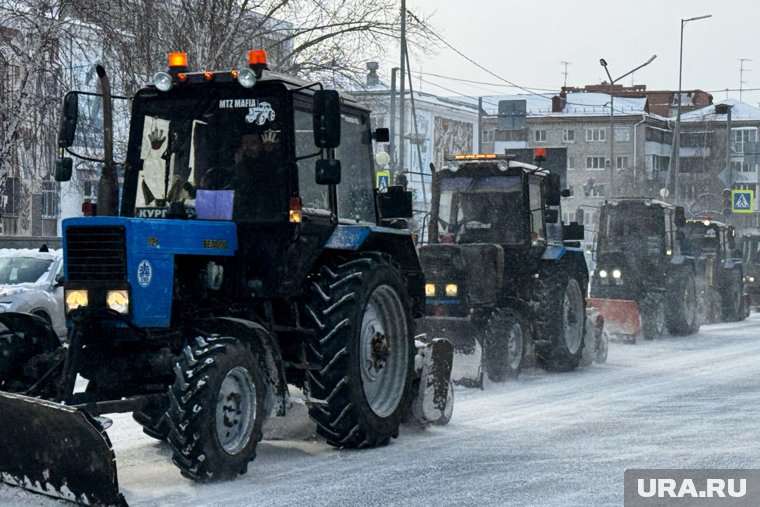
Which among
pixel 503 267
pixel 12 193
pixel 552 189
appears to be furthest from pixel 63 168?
pixel 12 193

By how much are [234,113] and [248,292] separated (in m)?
1.28

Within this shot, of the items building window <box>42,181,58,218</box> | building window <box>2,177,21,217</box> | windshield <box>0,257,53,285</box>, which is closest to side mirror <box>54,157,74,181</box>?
windshield <box>0,257,53,285</box>

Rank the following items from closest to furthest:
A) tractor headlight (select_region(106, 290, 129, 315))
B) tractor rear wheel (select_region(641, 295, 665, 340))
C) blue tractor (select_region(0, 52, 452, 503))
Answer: blue tractor (select_region(0, 52, 452, 503))
tractor headlight (select_region(106, 290, 129, 315))
tractor rear wheel (select_region(641, 295, 665, 340))

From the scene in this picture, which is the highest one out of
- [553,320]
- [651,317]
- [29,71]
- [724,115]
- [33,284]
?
[724,115]

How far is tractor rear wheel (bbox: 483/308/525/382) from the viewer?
1567 centimetres

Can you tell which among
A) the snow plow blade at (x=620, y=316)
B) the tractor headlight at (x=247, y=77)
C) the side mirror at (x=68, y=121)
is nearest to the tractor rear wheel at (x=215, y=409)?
the side mirror at (x=68, y=121)

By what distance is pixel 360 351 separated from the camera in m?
9.89

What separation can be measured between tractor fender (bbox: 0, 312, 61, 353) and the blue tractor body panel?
0.93m

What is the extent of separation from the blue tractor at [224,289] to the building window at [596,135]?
95.2 meters

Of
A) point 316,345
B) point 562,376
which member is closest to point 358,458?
point 316,345

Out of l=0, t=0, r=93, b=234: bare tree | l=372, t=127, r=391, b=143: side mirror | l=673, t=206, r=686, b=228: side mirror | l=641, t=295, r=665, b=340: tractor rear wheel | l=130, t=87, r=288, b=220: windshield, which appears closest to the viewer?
l=130, t=87, r=288, b=220: windshield

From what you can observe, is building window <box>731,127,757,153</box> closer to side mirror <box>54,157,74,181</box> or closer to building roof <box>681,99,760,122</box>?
building roof <box>681,99,760,122</box>

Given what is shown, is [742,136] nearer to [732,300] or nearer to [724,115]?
[724,115]

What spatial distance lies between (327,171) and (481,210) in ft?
26.6
